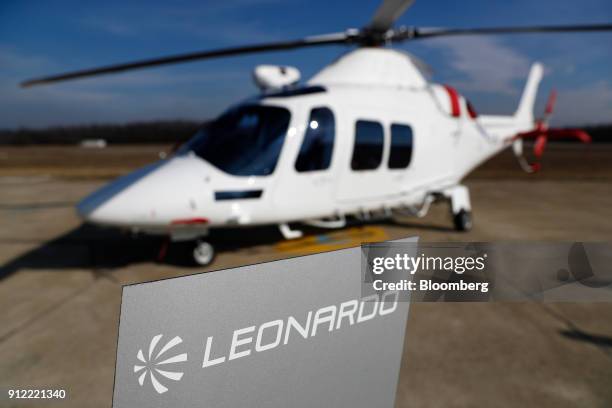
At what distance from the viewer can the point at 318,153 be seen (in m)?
5.77

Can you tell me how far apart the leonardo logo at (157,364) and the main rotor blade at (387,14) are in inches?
222

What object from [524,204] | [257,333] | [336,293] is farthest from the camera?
[524,204]

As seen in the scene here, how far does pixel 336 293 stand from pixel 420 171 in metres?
5.92

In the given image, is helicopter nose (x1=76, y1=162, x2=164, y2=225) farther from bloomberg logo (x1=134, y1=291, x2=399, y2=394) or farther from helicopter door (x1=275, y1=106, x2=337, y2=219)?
bloomberg logo (x1=134, y1=291, x2=399, y2=394)

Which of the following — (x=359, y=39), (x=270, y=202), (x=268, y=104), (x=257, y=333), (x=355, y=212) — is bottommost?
(x=355, y=212)

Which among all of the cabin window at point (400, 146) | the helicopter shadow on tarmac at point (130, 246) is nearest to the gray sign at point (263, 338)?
the helicopter shadow on tarmac at point (130, 246)

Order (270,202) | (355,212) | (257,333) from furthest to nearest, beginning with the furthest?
1. (355,212)
2. (270,202)
3. (257,333)

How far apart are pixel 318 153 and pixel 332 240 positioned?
178 cm

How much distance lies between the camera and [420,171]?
7.09m

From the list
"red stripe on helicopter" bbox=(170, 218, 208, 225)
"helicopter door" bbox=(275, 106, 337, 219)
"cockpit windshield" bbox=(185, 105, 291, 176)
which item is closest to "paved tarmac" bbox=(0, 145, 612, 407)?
"red stripe on helicopter" bbox=(170, 218, 208, 225)

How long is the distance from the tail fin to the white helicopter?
2160 mm

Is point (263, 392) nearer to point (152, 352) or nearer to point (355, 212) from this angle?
point (152, 352)

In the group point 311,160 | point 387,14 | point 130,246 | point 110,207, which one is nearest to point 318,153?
point 311,160

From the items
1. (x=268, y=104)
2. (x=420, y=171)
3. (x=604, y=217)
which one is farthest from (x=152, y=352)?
(x=604, y=217)
